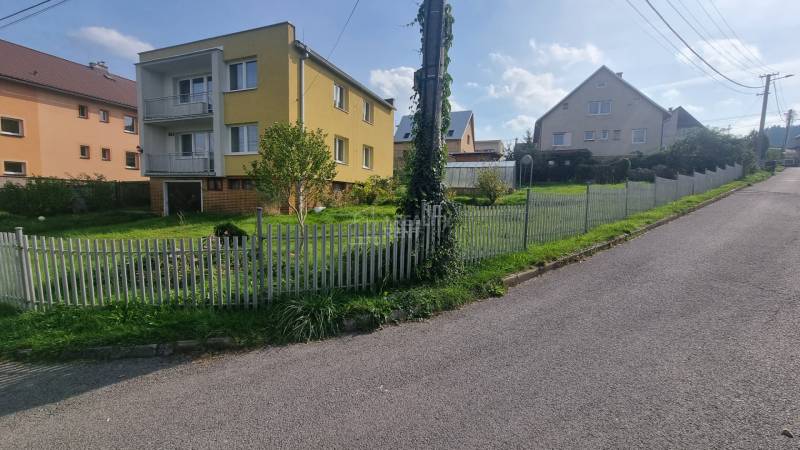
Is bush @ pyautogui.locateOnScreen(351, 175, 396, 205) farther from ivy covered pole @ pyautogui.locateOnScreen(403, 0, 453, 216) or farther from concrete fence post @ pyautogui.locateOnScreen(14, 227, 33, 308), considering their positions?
concrete fence post @ pyautogui.locateOnScreen(14, 227, 33, 308)

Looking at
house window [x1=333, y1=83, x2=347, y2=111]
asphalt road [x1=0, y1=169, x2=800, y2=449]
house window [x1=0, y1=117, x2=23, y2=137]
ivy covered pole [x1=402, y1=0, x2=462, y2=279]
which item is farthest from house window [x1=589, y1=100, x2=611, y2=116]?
house window [x1=0, y1=117, x2=23, y2=137]

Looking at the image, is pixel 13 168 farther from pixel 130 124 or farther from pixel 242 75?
pixel 242 75

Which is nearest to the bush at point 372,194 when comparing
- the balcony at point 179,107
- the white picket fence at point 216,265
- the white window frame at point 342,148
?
the white window frame at point 342,148

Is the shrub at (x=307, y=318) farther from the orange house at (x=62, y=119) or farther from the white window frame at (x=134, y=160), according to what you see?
the white window frame at (x=134, y=160)

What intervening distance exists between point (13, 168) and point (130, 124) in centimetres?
889

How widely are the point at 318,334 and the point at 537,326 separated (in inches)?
107

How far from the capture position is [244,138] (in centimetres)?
1744

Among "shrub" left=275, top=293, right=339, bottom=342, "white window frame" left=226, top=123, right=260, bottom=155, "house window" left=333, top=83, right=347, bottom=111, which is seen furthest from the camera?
"house window" left=333, top=83, right=347, bottom=111

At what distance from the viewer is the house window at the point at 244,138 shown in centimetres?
1727

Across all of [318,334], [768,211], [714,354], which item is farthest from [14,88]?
[768,211]

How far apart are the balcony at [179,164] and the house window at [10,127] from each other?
40.6 ft

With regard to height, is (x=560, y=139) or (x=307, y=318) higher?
(x=560, y=139)

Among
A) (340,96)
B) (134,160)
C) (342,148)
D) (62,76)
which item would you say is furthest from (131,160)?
(340,96)

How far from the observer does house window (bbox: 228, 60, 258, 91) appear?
55.8 ft
